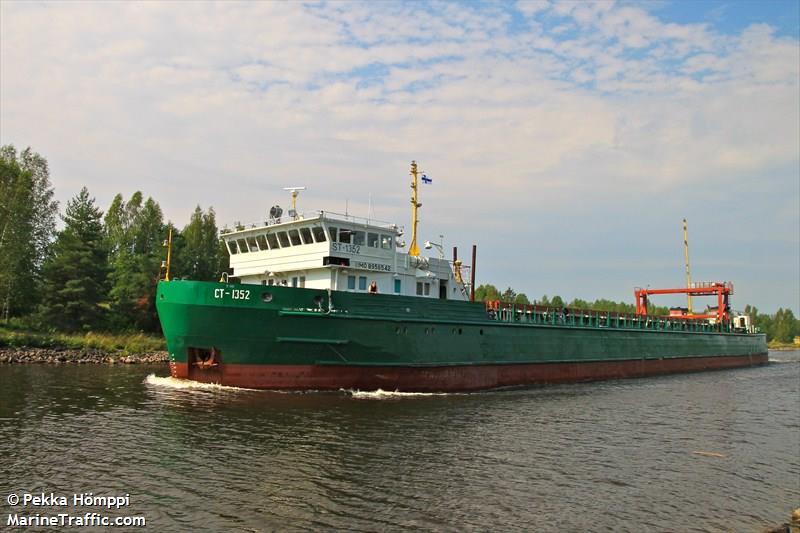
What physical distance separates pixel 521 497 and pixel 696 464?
19.1 ft

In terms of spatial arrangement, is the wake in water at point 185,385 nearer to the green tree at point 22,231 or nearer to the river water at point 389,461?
the river water at point 389,461

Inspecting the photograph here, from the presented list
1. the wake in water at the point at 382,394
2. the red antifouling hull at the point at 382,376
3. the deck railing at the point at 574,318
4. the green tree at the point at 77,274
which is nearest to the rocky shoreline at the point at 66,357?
the green tree at the point at 77,274

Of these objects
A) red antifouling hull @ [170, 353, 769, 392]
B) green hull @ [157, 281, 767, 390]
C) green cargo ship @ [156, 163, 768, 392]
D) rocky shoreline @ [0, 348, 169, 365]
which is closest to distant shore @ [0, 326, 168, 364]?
rocky shoreline @ [0, 348, 169, 365]

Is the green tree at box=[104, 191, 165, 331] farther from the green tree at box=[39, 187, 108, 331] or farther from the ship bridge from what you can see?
the ship bridge

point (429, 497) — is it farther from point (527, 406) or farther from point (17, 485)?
point (527, 406)

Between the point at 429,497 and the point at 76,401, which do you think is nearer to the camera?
the point at 429,497

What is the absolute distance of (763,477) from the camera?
44.1 feet

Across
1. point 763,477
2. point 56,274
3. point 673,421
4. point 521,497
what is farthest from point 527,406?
point 56,274

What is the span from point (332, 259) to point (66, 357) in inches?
847

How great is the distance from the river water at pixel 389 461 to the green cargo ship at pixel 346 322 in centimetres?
109

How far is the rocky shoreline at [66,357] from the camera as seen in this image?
1308 inches

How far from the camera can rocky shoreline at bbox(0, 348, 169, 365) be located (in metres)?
33.2

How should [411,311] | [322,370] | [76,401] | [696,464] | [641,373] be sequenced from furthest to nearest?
[641,373] < [411,311] < [322,370] < [76,401] < [696,464]

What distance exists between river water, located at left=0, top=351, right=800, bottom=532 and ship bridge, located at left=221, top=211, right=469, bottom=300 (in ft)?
16.1
